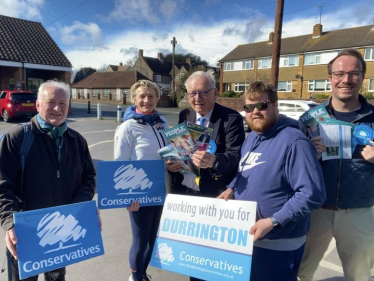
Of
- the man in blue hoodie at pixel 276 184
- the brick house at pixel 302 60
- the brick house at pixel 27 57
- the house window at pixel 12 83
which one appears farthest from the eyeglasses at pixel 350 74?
the brick house at pixel 302 60

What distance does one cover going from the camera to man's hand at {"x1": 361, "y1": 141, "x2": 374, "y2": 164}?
6.74 ft

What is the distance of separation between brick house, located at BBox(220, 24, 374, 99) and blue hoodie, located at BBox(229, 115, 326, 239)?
30.6 m

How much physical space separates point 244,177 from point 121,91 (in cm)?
4763

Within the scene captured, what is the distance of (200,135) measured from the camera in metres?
2.16

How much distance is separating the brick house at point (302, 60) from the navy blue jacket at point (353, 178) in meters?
30.2

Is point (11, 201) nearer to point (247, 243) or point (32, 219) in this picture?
point (32, 219)

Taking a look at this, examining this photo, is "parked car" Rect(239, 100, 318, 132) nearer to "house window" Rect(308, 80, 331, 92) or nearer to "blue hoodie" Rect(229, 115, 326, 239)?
"blue hoodie" Rect(229, 115, 326, 239)

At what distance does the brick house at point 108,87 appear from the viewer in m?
47.3

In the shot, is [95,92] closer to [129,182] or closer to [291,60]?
[291,60]

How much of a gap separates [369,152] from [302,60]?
118 feet

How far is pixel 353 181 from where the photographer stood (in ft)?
7.21

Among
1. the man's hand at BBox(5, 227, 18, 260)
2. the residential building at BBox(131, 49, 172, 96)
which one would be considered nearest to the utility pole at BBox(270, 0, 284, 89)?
the man's hand at BBox(5, 227, 18, 260)

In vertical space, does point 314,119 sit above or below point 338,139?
above

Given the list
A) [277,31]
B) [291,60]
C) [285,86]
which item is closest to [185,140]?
[277,31]
